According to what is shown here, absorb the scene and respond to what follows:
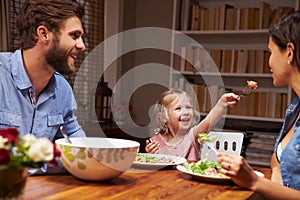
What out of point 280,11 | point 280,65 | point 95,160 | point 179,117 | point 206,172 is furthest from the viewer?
point 280,11

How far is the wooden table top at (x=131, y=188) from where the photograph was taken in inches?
38.3

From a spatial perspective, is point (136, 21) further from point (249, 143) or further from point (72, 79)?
point (249, 143)

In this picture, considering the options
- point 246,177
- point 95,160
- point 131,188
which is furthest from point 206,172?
point 95,160

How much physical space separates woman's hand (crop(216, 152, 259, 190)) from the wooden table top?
31mm

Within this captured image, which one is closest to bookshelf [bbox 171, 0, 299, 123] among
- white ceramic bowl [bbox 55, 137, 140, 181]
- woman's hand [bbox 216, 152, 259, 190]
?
woman's hand [bbox 216, 152, 259, 190]

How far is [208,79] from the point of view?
3.45 m

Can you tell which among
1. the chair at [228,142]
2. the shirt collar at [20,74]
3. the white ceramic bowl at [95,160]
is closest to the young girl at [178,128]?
the chair at [228,142]

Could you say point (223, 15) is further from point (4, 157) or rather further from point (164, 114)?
point (4, 157)

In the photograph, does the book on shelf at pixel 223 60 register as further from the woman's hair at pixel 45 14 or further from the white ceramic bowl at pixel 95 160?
the white ceramic bowl at pixel 95 160

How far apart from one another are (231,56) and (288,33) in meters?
1.98

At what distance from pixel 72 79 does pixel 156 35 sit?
0.99 m

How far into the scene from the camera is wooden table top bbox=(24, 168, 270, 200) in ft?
3.19

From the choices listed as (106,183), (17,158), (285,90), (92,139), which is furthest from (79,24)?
(285,90)

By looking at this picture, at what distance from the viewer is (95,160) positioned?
3.46 feet
